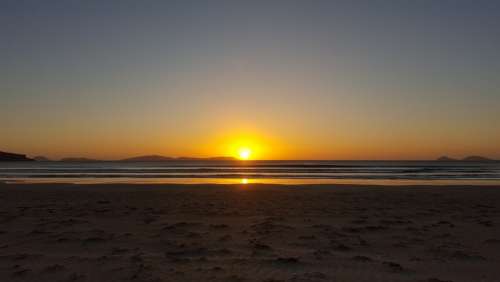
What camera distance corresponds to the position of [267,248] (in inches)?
300

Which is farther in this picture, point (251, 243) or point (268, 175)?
point (268, 175)

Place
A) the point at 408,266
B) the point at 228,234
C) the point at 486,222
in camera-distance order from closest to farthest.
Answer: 1. the point at 408,266
2. the point at 228,234
3. the point at 486,222

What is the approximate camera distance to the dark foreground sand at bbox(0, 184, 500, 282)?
20.1ft

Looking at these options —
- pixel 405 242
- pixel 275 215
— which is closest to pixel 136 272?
pixel 405 242

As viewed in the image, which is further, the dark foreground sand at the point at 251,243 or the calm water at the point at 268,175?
the calm water at the point at 268,175

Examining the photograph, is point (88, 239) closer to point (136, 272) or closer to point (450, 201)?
point (136, 272)

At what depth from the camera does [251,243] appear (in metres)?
8.01

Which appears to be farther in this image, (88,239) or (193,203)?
(193,203)

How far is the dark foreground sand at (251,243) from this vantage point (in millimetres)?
6113

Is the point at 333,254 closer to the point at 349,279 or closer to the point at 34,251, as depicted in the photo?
the point at 349,279

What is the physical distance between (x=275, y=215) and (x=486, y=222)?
18.3 ft

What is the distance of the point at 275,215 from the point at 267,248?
420 cm

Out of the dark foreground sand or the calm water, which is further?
the calm water

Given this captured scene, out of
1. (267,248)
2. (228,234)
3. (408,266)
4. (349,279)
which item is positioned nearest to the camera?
(349,279)
